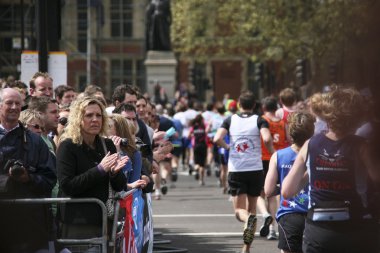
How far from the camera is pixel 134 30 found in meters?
78.1

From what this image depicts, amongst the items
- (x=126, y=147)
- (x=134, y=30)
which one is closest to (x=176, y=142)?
(x=126, y=147)

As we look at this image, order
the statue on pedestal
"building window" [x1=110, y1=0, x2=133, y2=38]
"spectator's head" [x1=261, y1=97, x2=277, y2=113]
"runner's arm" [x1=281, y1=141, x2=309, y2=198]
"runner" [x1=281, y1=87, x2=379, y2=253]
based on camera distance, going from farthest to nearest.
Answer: "building window" [x1=110, y1=0, x2=133, y2=38] < the statue on pedestal < "spectator's head" [x1=261, y1=97, x2=277, y2=113] < "runner's arm" [x1=281, y1=141, x2=309, y2=198] < "runner" [x1=281, y1=87, x2=379, y2=253]

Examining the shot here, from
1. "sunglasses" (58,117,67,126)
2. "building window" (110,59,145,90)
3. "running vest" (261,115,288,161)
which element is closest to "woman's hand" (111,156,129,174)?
"sunglasses" (58,117,67,126)

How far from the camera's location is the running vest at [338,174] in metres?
6.63

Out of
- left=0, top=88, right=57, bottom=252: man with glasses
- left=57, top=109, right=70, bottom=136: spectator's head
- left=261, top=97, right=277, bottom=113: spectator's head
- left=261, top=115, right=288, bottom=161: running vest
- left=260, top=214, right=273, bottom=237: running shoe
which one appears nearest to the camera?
left=0, top=88, right=57, bottom=252: man with glasses

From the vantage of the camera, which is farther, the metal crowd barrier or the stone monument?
the stone monument

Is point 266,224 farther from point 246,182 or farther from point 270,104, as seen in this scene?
point 270,104

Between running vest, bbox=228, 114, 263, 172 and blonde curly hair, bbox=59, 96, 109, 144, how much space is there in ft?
18.1

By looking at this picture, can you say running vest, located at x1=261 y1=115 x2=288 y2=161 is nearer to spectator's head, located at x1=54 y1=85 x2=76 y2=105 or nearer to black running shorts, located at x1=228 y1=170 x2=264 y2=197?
black running shorts, located at x1=228 y1=170 x2=264 y2=197

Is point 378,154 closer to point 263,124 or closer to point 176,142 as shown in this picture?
point 263,124

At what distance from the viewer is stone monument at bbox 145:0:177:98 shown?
154 ft

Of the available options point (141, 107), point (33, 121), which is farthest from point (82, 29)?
point (33, 121)

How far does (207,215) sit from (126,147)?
8.52 meters

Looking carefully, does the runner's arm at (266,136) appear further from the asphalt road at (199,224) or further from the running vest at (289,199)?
the running vest at (289,199)
